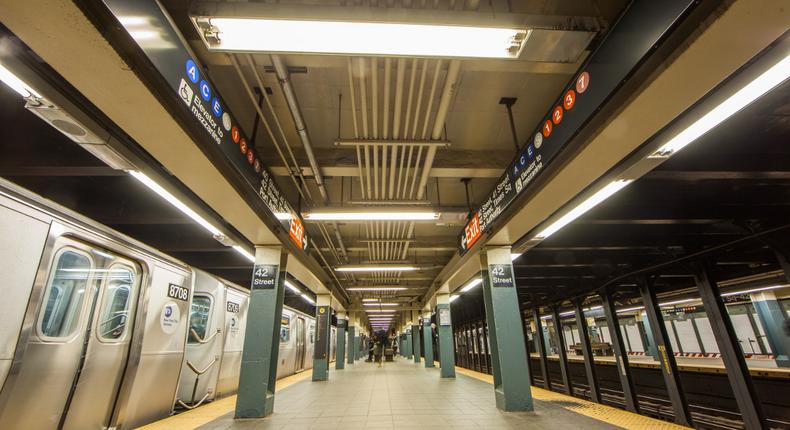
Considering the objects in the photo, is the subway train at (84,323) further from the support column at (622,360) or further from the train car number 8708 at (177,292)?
the support column at (622,360)

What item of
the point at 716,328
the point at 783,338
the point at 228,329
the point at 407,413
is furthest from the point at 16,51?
the point at 783,338

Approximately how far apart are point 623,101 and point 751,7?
73 cm

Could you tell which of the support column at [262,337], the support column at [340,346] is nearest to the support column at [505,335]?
the support column at [262,337]

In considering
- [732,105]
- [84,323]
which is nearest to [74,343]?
[84,323]

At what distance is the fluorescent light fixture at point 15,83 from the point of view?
185 cm

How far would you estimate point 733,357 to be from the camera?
531cm

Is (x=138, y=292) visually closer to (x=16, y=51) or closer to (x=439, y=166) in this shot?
(x=16, y=51)

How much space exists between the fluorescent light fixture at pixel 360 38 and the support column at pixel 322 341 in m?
9.60

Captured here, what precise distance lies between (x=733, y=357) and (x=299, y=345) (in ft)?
41.2

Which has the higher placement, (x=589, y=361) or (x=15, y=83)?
(x=15, y=83)

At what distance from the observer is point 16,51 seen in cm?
185

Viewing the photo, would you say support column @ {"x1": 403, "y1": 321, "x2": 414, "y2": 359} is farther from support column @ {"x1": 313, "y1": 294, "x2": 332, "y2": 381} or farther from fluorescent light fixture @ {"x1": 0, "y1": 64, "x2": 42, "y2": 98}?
fluorescent light fixture @ {"x1": 0, "y1": 64, "x2": 42, "y2": 98}

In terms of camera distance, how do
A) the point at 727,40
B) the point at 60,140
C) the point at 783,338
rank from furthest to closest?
the point at 783,338, the point at 60,140, the point at 727,40

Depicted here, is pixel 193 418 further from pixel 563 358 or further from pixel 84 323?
pixel 563 358
